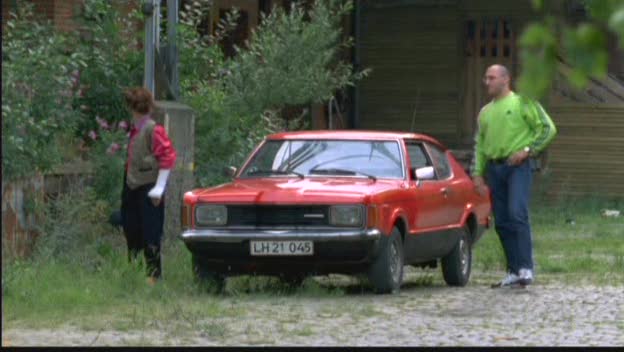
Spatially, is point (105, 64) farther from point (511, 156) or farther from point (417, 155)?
point (511, 156)

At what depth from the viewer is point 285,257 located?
1178 cm

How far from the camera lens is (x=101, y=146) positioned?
14.8 metres

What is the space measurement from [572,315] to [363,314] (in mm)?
1494

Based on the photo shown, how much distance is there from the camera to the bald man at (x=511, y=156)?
13.0 metres

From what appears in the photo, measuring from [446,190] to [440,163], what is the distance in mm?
581

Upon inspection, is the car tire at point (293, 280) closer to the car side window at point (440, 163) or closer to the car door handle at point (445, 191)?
the car door handle at point (445, 191)

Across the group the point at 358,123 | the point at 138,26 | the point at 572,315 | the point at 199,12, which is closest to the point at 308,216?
the point at 572,315

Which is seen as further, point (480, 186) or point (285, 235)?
point (480, 186)

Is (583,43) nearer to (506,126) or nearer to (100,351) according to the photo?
(100,351)

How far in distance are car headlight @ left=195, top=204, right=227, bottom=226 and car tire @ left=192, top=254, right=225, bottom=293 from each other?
0.91 feet

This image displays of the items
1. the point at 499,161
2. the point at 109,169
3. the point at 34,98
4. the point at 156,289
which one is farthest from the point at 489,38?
the point at 156,289

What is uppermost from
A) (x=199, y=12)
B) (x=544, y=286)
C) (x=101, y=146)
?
(x=199, y=12)

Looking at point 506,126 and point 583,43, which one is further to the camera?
point 506,126

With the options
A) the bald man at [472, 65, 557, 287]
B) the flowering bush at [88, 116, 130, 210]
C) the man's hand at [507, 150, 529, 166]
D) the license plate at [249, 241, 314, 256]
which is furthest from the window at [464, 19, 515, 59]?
the license plate at [249, 241, 314, 256]
